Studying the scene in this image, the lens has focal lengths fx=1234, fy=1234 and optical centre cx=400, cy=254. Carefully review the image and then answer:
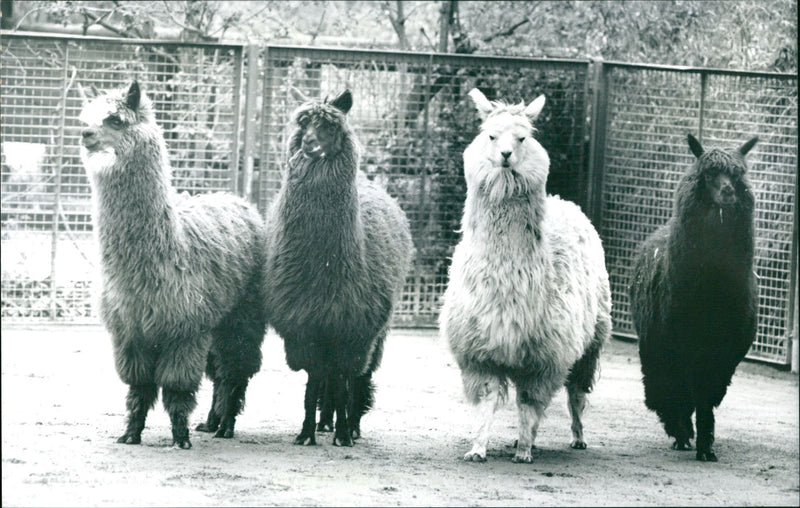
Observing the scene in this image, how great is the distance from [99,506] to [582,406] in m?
3.35

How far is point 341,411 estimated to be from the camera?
23.8ft

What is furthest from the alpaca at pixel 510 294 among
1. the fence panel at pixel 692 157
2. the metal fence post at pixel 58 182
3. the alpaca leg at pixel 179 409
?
the metal fence post at pixel 58 182

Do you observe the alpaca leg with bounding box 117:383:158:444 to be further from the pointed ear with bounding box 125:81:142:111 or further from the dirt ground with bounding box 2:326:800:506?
the pointed ear with bounding box 125:81:142:111

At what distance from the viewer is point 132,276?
22.6 feet

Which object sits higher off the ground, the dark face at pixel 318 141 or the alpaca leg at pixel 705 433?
the dark face at pixel 318 141

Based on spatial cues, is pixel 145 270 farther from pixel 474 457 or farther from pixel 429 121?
pixel 429 121

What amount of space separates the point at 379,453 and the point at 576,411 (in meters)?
1.37

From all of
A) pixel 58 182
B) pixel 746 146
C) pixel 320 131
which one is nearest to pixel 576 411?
pixel 746 146

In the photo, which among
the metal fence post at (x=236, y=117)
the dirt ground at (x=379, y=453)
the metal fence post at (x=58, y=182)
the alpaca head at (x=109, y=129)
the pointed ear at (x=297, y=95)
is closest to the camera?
the dirt ground at (x=379, y=453)

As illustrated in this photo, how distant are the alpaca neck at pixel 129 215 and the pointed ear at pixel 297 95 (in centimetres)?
474

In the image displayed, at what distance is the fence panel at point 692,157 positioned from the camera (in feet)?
34.9

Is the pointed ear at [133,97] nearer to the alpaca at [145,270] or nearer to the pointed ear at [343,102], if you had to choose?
the alpaca at [145,270]

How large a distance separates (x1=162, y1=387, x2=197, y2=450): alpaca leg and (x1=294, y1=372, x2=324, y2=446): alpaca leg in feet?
2.19

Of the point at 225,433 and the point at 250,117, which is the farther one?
the point at 250,117
